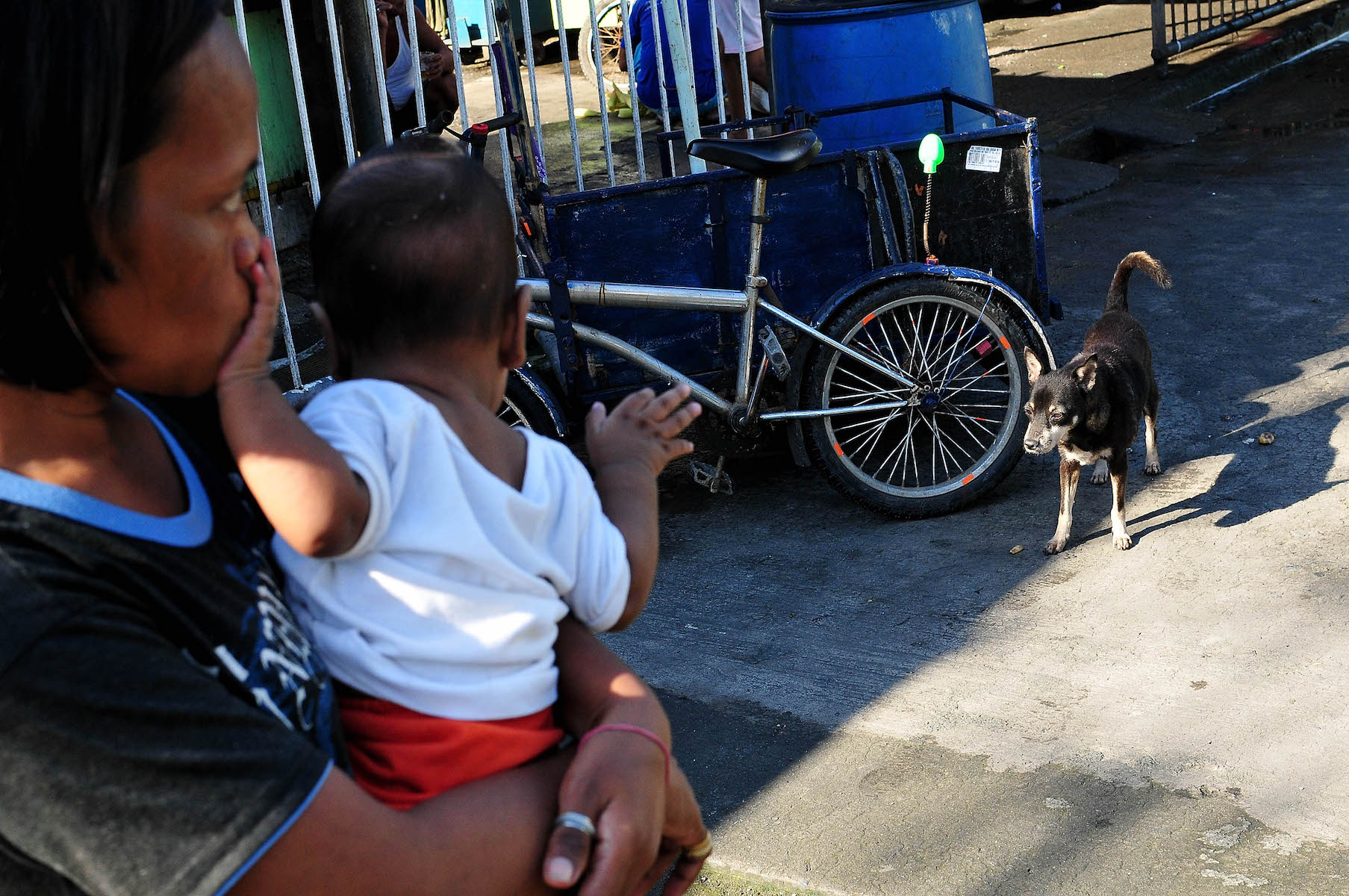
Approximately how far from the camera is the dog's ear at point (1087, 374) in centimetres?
379

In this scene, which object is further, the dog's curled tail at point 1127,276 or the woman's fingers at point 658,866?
the dog's curled tail at point 1127,276

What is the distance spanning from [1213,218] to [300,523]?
22.3 ft

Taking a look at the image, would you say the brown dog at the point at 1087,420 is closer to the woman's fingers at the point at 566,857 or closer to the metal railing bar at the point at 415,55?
the metal railing bar at the point at 415,55

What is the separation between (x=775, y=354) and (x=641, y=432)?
259cm

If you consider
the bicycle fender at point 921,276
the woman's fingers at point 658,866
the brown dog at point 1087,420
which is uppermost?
the bicycle fender at point 921,276

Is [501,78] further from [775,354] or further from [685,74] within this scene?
[775,354]

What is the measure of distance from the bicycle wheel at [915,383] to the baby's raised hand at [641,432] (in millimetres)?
2631

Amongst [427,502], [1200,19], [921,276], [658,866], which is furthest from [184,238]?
[1200,19]

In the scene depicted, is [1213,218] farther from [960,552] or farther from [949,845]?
[949,845]

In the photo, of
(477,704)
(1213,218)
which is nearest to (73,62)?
(477,704)

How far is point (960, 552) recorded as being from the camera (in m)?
3.92

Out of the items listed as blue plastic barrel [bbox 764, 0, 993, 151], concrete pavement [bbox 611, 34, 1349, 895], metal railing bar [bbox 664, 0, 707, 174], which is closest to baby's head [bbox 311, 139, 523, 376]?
concrete pavement [bbox 611, 34, 1349, 895]

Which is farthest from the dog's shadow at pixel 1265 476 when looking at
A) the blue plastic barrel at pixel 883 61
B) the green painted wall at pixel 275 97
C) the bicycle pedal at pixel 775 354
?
the green painted wall at pixel 275 97

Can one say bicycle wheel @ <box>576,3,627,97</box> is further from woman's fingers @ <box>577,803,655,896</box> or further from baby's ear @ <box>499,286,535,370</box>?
woman's fingers @ <box>577,803,655,896</box>
